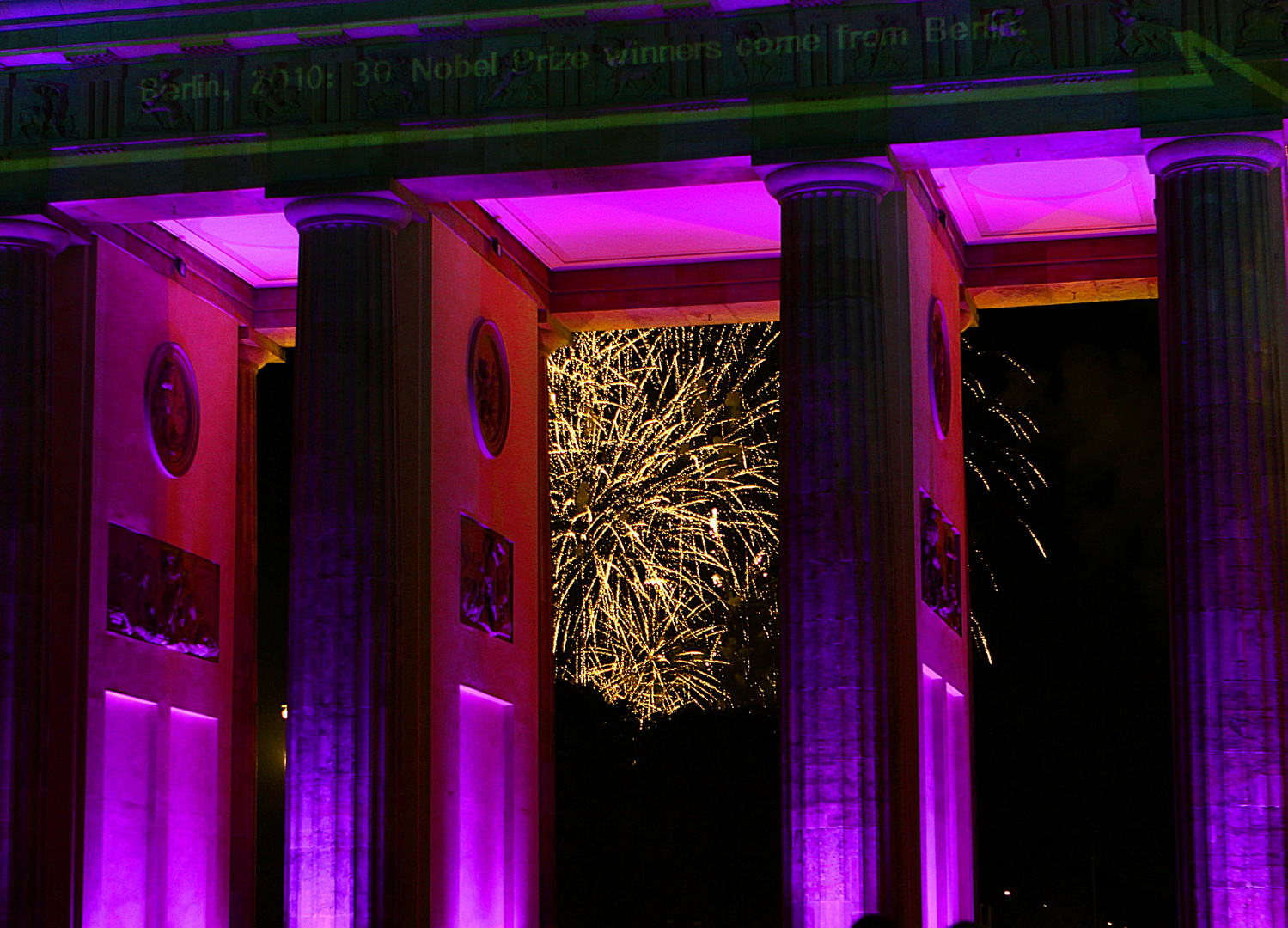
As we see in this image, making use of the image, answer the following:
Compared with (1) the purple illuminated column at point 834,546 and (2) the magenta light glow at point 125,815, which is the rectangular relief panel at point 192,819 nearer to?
(2) the magenta light glow at point 125,815

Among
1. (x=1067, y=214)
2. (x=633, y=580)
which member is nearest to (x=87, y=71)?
(x=1067, y=214)

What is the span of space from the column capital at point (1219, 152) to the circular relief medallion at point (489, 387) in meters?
13.0

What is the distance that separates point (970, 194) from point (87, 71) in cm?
1580

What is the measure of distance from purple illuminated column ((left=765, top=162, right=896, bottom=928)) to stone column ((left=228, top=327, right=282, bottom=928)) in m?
13.4

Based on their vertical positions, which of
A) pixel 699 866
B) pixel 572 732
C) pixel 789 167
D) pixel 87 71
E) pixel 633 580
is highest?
pixel 87 71

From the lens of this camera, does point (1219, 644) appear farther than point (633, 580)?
No

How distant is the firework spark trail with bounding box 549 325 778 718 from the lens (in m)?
50.7

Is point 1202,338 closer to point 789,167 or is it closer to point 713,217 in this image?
point 789,167

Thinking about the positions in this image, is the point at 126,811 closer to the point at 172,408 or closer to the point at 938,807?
the point at 172,408

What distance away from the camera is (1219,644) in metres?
28.4

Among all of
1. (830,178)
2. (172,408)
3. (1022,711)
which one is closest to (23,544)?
(172,408)

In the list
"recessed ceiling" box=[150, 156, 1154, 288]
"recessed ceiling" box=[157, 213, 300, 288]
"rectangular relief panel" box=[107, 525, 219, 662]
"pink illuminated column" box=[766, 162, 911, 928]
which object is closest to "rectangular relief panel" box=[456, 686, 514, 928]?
"rectangular relief panel" box=[107, 525, 219, 662]

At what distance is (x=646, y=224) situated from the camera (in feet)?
128

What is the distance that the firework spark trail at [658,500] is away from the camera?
50719 millimetres
